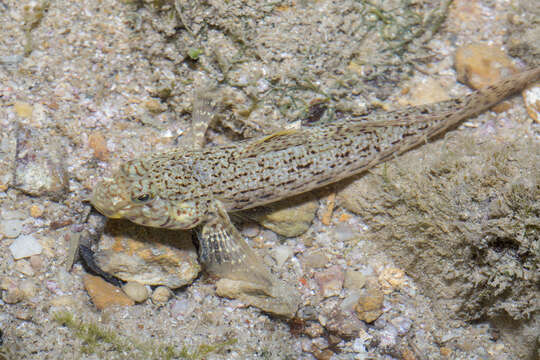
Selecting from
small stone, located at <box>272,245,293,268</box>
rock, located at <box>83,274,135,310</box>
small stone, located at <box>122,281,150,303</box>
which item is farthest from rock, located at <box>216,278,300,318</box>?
rock, located at <box>83,274,135,310</box>

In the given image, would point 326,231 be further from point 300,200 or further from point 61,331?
point 61,331

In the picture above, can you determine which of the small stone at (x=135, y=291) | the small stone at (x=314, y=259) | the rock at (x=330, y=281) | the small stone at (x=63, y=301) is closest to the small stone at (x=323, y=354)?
the rock at (x=330, y=281)

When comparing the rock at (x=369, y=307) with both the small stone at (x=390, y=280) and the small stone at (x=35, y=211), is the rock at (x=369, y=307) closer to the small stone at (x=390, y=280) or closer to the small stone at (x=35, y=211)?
the small stone at (x=390, y=280)

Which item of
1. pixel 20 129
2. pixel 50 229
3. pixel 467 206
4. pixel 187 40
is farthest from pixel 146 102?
pixel 467 206

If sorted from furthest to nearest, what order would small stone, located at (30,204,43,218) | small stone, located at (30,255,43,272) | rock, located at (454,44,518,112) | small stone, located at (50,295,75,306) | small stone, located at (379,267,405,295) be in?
rock, located at (454,44,518,112), small stone, located at (379,267,405,295), small stone, located at (30,204,43,218), small stone, located at (30,255,43,272), small stone, located at (50,295,75,306)

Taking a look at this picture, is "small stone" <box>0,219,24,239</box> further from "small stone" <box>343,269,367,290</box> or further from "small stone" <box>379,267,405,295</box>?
"small stone" <box>379,267,405,295</box>

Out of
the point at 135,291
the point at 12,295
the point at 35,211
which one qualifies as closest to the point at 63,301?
the point at 12,295
